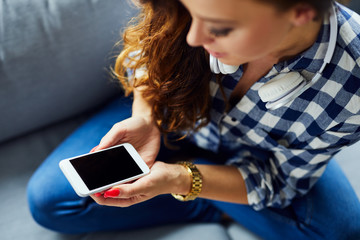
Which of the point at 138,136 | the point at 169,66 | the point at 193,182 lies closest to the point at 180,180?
the point at 193,182

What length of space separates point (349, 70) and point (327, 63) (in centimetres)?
4

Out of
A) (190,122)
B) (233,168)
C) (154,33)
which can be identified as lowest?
(233,168)

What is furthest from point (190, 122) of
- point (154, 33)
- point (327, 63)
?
point (327, 63)

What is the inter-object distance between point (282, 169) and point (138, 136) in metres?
0.36

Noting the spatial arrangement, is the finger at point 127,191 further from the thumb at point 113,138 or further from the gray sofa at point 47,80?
the gray sofa at point 47,80

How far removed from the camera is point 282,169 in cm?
100

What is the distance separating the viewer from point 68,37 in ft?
3.67

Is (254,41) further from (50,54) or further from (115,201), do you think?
(50,54)

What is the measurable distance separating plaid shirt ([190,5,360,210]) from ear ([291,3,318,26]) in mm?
182

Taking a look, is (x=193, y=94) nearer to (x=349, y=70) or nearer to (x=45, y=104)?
(x=349, y=70)

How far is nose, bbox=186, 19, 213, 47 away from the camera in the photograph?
0.62m

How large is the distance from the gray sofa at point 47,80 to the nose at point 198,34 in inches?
22.7

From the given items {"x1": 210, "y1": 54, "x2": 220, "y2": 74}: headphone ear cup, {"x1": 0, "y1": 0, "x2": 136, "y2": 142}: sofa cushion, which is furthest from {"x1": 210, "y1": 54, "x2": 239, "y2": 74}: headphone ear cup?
{"x1": 0, "y1": 0, "x2": 136, "y2": 142}: sofa cushion

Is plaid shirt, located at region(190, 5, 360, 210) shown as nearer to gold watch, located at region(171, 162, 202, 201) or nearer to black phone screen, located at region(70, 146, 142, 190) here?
gold watch, located at region(171, 162, 202, 201)
